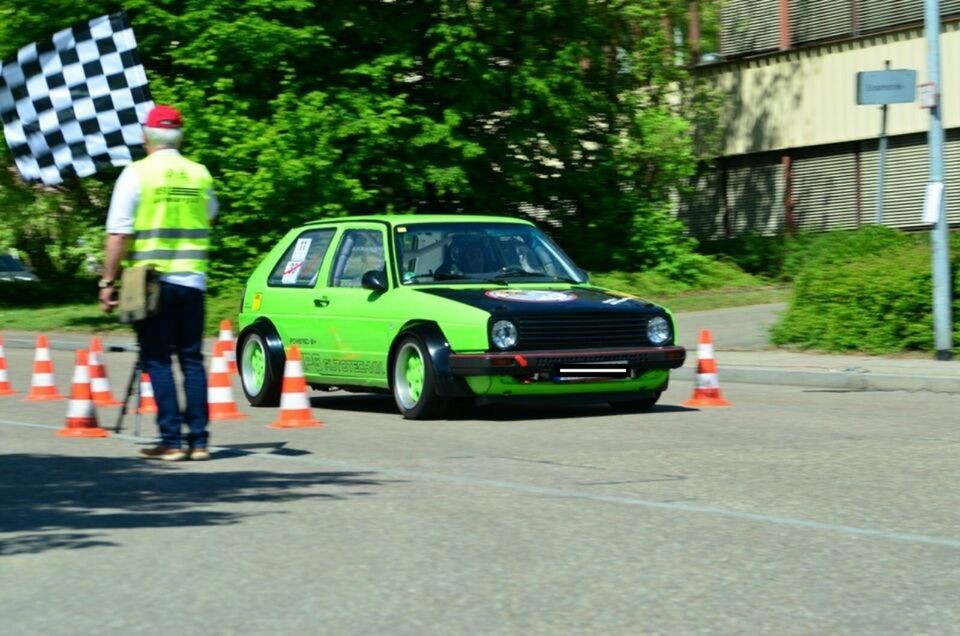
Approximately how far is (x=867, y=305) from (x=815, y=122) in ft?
44.6

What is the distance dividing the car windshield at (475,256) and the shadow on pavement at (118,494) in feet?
13.3

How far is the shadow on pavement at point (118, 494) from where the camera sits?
7641 millimetres

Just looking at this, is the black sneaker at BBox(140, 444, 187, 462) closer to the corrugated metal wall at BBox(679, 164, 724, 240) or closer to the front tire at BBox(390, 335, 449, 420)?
the front tire at BBox(390, 335, 449, 420)

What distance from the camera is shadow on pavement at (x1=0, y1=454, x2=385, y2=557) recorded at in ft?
25.1

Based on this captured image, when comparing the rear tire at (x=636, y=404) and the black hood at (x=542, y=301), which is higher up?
the black hood at (x=542, y=301)

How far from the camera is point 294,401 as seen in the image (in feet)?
41.2

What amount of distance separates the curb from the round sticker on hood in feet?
12.9

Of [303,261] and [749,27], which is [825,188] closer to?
[749,27]

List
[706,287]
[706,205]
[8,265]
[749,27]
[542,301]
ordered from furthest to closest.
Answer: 1. [8,265]
2. [706,205]
3. [749,27]
4. [706,287]
5. [542,301]

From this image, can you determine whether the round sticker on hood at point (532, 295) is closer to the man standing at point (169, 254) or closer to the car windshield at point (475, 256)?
the car windshield at point (475, 256)

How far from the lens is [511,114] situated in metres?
30.1

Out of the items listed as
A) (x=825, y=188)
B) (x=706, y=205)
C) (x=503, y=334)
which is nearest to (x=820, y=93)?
(x=825, y=188)

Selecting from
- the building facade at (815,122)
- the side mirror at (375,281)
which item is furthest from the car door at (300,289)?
the building facade at (815,122)

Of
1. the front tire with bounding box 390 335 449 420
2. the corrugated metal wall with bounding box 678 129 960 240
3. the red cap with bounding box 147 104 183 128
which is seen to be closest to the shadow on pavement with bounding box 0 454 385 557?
the red cap with bounding box 147 104 183 128
